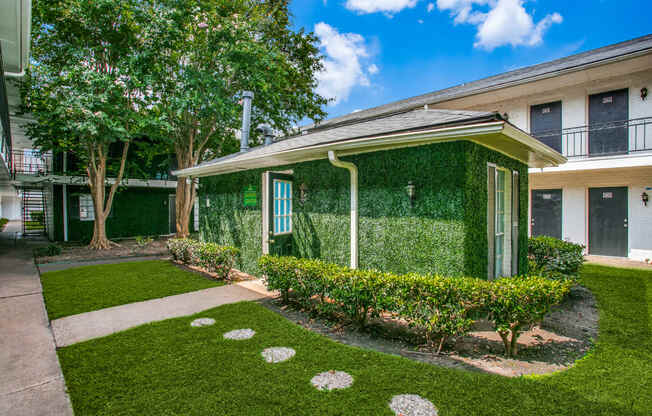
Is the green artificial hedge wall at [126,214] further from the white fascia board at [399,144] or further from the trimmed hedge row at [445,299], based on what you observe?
the trimmed hedge row at [445,299]

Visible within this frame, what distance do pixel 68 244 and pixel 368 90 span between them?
1858 centimetres

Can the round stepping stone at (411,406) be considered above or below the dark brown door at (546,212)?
below

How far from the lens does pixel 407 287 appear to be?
3.60 metres

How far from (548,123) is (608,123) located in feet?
5.16

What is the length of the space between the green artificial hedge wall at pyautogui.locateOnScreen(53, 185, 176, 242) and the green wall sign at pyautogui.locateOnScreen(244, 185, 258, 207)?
1053 cm

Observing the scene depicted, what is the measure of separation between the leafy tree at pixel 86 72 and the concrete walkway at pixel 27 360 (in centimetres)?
615

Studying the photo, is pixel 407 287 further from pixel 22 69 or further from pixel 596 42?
pixel 596 42

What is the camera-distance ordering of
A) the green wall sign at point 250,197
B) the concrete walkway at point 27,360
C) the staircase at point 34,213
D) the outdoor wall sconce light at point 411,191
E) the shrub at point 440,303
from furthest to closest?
the staircase at point 34,213 < the green wall sign at point 250,197 < the outdoor wall sconce light at point 411,191 < the shrub at point 440,303 < the concrete walkway at point 27,360

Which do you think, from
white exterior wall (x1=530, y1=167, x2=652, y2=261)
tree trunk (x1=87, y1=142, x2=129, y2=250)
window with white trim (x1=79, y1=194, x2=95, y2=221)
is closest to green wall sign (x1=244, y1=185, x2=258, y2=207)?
tree trunk (x1=87, y1=142, x2=129, y2=250)

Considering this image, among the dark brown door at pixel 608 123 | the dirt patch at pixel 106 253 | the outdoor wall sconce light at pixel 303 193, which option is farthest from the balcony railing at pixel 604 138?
the dirt patch at pixel 106 253

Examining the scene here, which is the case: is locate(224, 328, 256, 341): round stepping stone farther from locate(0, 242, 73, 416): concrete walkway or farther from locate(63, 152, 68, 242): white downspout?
locate(63, 152, 68, 242): white downspout

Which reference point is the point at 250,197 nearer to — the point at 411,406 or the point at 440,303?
the point at 440,303

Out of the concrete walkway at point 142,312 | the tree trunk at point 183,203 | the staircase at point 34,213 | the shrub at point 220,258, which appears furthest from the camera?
the staircase at point 34,213

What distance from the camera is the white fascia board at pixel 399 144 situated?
365cm
